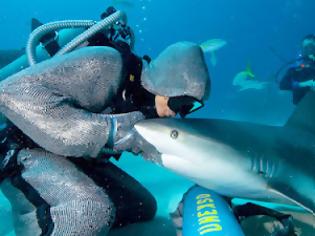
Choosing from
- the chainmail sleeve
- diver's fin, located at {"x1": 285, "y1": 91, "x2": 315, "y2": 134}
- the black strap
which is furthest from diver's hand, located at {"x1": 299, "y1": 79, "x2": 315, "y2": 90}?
the chainmail sleeve

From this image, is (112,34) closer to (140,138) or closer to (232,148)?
(140,138)

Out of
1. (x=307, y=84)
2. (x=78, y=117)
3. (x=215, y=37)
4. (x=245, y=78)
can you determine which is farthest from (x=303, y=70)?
(x=215, y=37)

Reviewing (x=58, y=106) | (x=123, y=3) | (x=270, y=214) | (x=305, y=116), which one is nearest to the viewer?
(x=58, y=106)

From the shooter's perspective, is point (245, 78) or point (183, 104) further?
Result: point (245, 78)

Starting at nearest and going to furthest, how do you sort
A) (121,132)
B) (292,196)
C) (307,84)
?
(121,132) < (292,196) < (307,84)

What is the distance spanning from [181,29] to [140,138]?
12541 cm

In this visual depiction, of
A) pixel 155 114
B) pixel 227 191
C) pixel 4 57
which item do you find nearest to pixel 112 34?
pixel 155 114

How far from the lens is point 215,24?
114 m

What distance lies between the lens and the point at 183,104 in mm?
2773

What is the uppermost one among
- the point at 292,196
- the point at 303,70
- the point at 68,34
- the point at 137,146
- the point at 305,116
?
the point at 68,34

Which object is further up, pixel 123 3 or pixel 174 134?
pixel 174 134

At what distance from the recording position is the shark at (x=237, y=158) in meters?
2.67

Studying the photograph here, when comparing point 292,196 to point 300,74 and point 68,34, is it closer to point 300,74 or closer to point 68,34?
point 68,34

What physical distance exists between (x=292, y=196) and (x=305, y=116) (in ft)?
4.94
